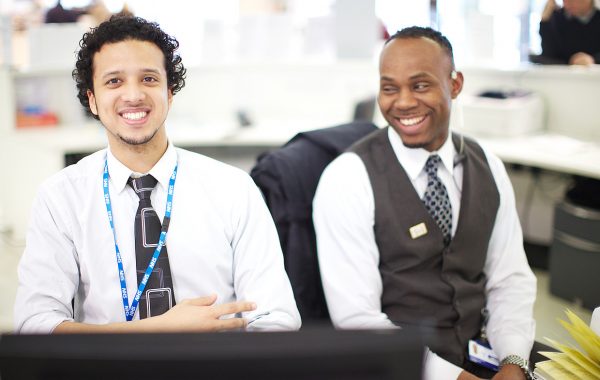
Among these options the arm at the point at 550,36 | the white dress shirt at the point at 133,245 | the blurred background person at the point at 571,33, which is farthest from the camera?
the arm at the point at 550,36

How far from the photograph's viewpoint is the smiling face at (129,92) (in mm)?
1306

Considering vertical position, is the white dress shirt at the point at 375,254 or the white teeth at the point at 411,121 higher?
the white teeth at the point at 411,121

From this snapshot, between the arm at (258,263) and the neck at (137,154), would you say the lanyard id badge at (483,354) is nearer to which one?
the arm at (258,263)

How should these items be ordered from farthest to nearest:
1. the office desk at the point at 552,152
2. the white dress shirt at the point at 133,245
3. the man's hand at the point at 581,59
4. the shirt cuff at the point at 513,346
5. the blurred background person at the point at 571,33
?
the blurred background person at the point at 571,33
the man's hand at the point at 581,59
the office desk at the point at 552,152
the shirt cuff at the point at 513,346
the white dress shirt at the point at 133,245

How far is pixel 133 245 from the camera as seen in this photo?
51.0 inches

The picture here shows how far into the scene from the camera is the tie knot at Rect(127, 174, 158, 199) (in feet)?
4.34

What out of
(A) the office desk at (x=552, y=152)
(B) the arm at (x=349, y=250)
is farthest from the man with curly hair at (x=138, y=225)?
(A) the office desk at (x=552, y=152)

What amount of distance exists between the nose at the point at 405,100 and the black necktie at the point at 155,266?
67 centimetres

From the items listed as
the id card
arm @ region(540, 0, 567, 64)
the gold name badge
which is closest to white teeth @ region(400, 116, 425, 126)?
the gold name badge

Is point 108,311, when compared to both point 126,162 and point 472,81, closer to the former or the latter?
point 126,162

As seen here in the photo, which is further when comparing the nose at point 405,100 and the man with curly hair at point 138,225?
the nose at point 405,100

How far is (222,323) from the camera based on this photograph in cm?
117

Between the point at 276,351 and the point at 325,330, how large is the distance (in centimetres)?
5

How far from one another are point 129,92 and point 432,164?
76cm
